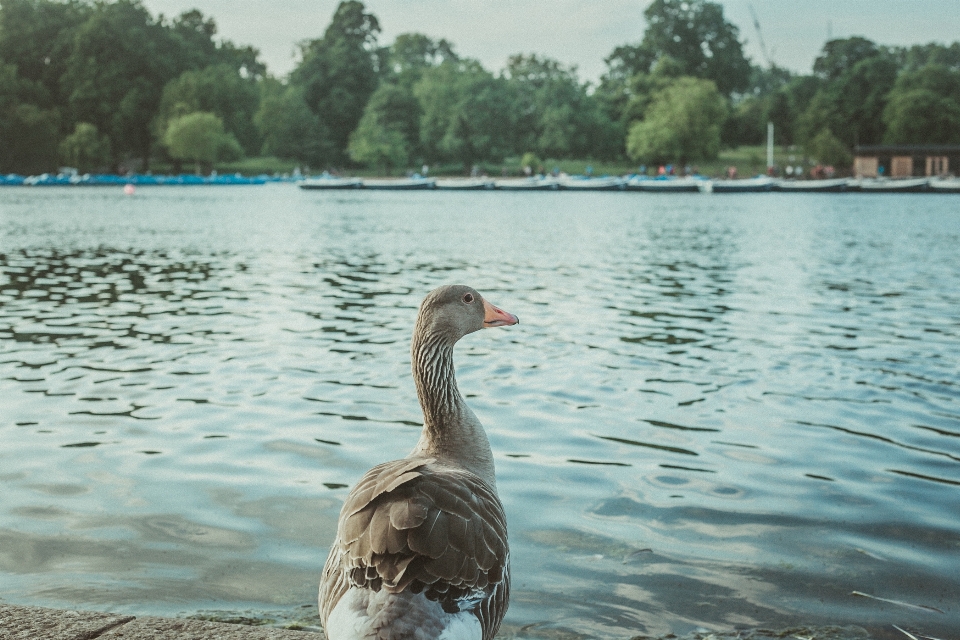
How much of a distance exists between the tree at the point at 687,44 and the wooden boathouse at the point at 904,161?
43235 mm

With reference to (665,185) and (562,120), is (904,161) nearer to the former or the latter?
(665,185)

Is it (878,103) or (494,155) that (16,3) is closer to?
(494,155)

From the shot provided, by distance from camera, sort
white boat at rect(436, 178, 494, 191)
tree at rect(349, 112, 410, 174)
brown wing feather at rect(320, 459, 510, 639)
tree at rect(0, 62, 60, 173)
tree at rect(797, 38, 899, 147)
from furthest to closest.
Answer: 1. tree at rect(349, 112, 410, 174)
2. tree at rect(0, 62, 60, 173)
3. tree at rect(797, 38, 899, 147)
4. white boat at rect(436, 178, 494, 191)
5. brown wing feather at rect(320, 459, 510, 639)

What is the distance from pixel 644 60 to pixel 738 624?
498 ft

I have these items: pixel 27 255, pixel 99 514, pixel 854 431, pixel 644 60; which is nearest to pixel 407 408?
pixel 99 514

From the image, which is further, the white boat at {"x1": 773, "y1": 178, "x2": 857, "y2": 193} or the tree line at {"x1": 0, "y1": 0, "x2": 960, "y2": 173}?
the tree line at {"x1": 0, "y1": 0, "x2": 960, "y2": 173}

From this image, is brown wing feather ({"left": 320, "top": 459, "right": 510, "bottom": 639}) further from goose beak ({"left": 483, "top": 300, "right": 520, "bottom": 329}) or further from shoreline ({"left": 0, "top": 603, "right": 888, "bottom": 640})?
goose beak ({"left": 483, "top": 300, "right": 520, "bottom": 329})

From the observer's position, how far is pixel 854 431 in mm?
9055

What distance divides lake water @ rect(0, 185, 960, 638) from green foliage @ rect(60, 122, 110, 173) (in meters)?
109

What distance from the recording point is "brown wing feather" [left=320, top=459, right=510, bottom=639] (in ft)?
10.2

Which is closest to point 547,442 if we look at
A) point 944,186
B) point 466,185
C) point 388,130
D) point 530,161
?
point 944,186

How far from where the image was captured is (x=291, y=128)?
13412cm

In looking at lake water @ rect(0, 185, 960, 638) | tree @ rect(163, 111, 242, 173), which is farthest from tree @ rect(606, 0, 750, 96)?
lake water @ rect(0, 185, 960, 638)

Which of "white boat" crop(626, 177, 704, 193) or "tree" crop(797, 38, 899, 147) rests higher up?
"tree" crop(797, 38, 899, 147)
